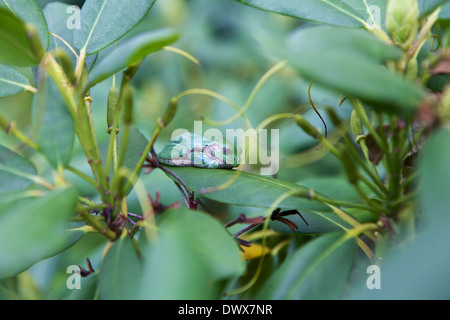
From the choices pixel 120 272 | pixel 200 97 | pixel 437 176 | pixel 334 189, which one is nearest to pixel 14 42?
pixel 120 272

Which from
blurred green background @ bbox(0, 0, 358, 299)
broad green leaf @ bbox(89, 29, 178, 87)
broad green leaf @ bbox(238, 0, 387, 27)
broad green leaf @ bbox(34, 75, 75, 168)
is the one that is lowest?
broad green leaf @ bbox(34, 75, 75, 168)

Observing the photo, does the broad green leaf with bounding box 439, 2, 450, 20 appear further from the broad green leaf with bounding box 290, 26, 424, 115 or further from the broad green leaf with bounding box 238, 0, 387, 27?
the broad green leaf with bounding box 290, 26, 424, 115

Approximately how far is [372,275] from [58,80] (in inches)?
22.7

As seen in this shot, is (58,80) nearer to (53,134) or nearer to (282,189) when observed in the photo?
(53,134)

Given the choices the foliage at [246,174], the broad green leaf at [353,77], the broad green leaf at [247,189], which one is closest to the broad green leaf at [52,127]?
the foliage at [246,174]

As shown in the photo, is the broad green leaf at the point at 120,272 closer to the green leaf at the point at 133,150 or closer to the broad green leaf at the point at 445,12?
the green leaf at the point at 133,150

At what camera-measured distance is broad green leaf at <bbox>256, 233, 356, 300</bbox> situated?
67 centimetres

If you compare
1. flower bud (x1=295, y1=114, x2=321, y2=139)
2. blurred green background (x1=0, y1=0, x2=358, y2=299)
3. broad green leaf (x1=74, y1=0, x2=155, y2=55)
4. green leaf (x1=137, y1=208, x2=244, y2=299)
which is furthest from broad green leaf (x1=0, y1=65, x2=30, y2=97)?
flower bud (x1=295, y1=114, x2=321, y2=139)

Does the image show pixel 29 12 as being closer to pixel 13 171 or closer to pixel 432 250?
pixel 13 171

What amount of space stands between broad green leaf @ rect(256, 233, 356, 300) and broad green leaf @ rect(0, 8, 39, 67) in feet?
1.65

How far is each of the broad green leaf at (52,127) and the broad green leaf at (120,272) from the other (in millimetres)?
153

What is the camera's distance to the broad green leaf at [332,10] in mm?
788
